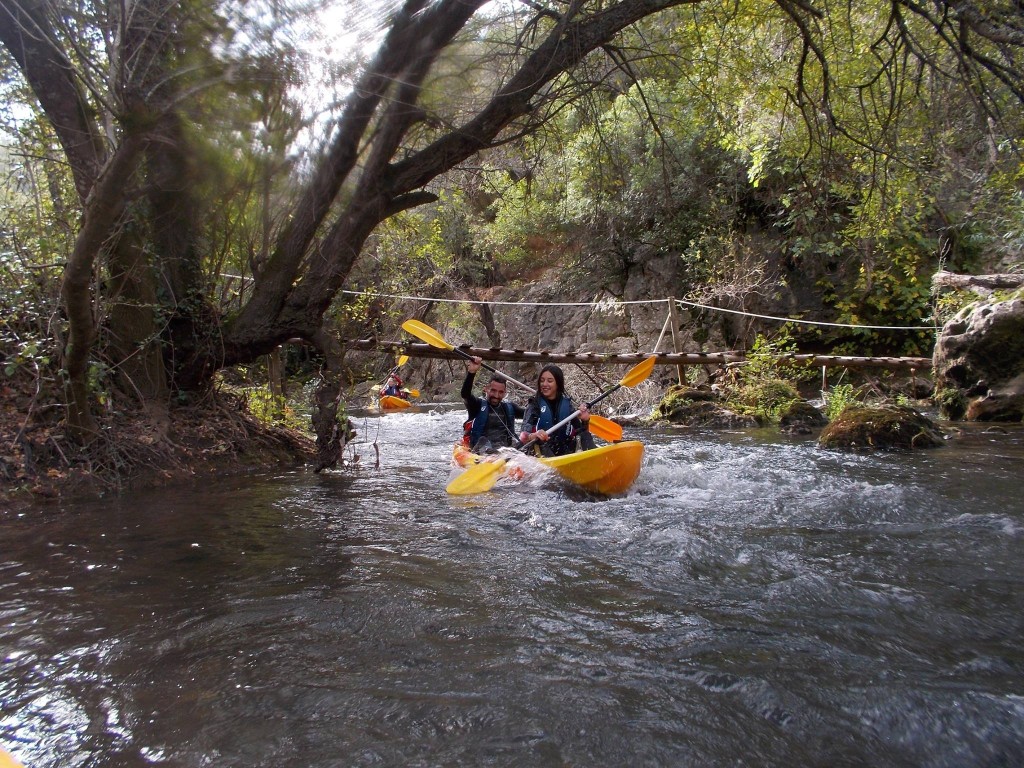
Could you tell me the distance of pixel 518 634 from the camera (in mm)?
2426

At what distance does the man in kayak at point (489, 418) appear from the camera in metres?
6.52

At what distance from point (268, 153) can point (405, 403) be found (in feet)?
35.3

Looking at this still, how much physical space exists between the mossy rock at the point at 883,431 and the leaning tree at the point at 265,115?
2.99 m

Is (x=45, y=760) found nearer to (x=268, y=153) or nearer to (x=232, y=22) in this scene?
(x=232, y=22)

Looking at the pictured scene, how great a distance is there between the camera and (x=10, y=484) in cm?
436

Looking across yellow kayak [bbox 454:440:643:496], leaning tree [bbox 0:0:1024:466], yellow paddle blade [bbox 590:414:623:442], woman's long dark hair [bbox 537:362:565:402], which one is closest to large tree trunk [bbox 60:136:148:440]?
leaning tree [bbox 0:0:1024:466]

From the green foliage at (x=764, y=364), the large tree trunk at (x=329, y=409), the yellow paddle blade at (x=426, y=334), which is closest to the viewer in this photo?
the large tree trunk at (x=329, y=409)

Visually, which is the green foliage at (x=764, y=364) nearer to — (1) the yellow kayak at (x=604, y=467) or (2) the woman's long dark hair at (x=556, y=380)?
(2) the woman's long dark hair at (x=556, y=380)

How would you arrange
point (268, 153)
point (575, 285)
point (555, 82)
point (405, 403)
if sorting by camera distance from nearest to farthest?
point (268, 153) → point (555, 82) → point (405, 403) → point (575, 285)

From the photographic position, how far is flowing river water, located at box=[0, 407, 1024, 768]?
1.79 metres

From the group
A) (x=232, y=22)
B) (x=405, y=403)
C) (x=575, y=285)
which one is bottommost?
(x=405, y=403)

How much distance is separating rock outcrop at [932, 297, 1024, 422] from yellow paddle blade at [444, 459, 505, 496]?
6430 millimetres

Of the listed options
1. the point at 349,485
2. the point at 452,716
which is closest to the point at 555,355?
the point at 349,485

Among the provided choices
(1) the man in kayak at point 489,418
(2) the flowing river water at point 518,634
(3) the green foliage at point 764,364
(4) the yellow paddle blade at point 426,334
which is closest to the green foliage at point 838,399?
(3) the green foliage at point 764,364
